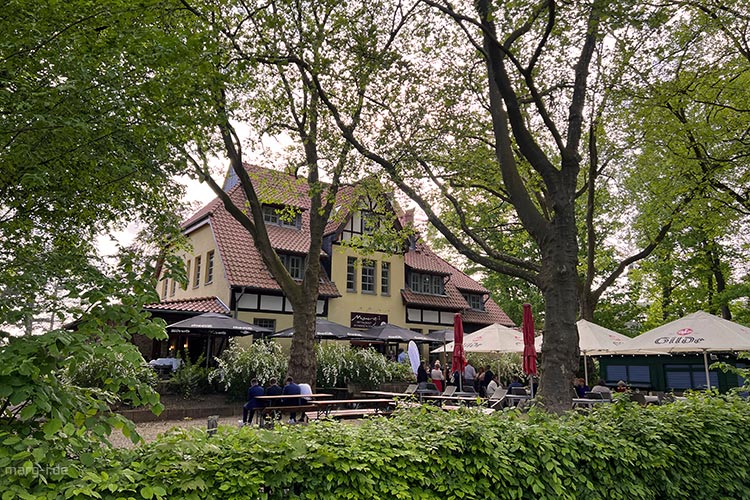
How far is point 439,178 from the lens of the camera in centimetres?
1320

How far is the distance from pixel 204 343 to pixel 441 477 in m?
22.0

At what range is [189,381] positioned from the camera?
16.8 meters

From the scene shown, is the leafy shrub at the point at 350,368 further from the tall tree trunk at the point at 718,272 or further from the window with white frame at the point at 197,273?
the tall tree trunk at the point at 718,272

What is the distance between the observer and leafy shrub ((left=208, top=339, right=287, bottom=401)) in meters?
17.1

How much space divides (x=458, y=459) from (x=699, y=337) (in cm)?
1249

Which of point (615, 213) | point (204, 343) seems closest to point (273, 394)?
point (204, 343)

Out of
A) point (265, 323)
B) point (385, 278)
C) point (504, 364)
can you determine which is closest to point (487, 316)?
point (385, 278)

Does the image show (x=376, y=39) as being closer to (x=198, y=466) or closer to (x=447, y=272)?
(x=198, y=466)

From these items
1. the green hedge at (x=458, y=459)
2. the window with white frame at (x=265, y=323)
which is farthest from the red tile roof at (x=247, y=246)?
the green hedge at (x=458, y=459)

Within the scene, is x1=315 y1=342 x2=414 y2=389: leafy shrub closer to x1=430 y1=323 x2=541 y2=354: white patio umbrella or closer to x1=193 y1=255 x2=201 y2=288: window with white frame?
x1=430 y1=323 x2=541 y2=354: white patio umbrella

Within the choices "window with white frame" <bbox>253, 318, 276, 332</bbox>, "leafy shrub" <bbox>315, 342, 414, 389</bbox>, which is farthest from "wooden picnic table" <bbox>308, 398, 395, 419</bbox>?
"window with white frame" <bbox>253, 318, 276, 332</bbox>

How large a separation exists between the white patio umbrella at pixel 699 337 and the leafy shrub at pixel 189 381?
1332cm

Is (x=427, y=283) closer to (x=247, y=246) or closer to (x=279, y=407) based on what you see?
(x=247, y=246)

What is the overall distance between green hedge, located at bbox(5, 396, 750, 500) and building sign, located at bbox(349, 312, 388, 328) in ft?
72.3
